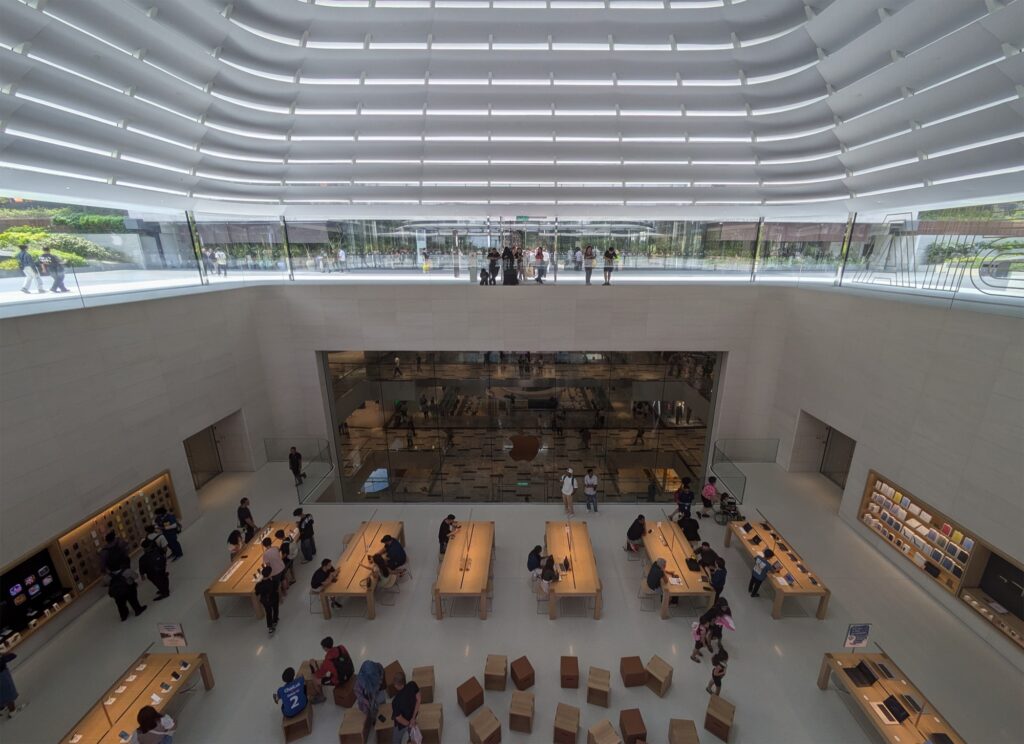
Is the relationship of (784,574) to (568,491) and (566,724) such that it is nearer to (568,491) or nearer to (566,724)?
(568,491)

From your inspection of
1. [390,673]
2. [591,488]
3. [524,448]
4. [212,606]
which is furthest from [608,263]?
[212,606]

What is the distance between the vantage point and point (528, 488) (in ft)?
51.2

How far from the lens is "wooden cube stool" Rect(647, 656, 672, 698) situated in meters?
6.09

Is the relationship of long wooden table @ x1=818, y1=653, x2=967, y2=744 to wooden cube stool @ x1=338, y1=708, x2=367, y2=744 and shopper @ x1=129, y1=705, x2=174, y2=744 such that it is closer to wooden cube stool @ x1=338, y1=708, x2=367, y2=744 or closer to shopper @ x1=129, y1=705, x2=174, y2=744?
wooden cube stool @ x1=338, y1=708, x2=367, y2=744

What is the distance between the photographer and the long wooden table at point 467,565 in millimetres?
7422

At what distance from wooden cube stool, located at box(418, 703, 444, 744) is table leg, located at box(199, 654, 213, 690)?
3269mm

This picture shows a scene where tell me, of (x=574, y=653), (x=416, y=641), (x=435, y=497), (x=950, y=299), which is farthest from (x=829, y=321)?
(x=435, y=497)

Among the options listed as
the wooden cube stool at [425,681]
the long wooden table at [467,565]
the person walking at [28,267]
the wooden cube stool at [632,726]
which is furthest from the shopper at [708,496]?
the person walking at [28,267]

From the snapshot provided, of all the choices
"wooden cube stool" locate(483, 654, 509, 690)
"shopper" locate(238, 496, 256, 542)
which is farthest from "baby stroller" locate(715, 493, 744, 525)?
"shopper" locate(238, 496, 256, 542)

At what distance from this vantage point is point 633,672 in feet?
20.3

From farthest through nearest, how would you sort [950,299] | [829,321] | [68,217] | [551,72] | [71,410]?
[829,321]
[551,72]
[68,217]
[950,299]
[71,410]

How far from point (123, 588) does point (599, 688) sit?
811 cm

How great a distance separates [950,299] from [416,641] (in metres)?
11.7

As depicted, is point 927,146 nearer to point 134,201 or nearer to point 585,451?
point 585,451
